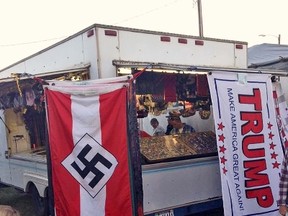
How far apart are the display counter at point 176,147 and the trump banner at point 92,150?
2.98 feet

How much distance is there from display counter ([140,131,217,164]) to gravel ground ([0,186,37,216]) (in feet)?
10.1

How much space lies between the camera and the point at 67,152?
4.27 m

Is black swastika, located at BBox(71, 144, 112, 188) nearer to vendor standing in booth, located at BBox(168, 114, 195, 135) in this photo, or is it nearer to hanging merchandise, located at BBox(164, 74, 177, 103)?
hanging merchandise, located at BBox(164, 74, 177, 103)

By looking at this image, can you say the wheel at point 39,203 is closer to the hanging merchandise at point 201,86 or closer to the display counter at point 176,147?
the display counter at point 176,147

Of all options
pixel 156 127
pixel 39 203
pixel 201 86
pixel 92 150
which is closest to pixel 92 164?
pixel 92 150

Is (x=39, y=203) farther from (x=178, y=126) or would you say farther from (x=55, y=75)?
(x=178, y=126)

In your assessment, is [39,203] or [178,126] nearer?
[39,203]

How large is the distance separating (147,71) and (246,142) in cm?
174

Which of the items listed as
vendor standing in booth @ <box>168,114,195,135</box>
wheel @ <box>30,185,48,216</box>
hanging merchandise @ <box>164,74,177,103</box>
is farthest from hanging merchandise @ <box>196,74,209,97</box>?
wheel @ <box>30,185,48,216</box>

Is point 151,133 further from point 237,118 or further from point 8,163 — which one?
point 8,163

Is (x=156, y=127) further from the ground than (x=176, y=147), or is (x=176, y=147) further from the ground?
(x=156, y=127)

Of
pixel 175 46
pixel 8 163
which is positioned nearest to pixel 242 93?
pixel 175 46

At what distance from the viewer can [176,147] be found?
5.78 metres

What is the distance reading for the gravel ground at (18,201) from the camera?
296 inches
